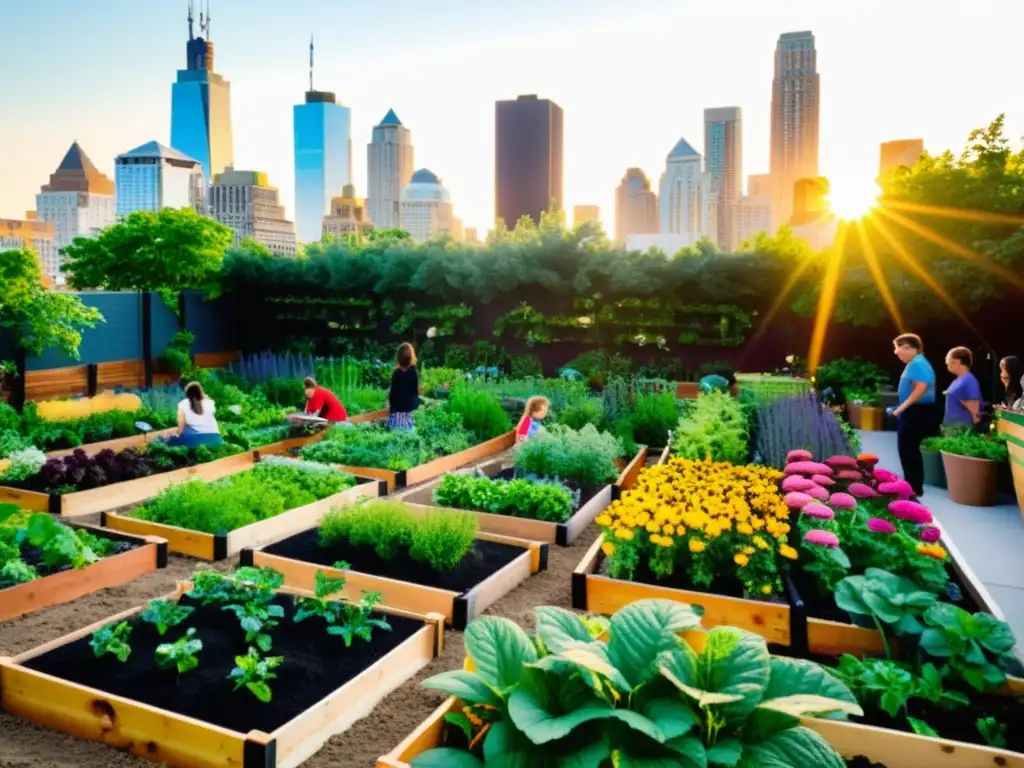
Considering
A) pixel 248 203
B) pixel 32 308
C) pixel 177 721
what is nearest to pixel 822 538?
pixel 177 721

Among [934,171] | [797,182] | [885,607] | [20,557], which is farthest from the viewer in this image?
[797,182]

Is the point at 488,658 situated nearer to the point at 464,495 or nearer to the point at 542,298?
the point at 464,495

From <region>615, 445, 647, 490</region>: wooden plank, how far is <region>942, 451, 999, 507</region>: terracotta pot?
2.81 m

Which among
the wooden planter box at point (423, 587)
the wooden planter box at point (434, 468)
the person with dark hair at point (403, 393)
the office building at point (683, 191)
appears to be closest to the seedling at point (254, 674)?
the wooden planter box at point (423, 587)

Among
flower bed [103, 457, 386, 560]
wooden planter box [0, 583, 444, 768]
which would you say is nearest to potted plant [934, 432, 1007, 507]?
flower bed [103, 457, 386, 560]

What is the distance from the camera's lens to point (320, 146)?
165250 mm

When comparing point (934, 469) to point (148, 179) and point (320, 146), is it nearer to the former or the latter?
point (148, 179)

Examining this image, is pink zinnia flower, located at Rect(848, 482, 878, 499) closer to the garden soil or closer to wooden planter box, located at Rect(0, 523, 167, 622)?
the garden soil

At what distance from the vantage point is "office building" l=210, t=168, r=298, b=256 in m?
90.5

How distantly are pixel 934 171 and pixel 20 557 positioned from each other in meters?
12.8

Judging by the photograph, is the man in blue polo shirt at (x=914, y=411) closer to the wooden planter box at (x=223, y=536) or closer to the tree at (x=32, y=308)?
the wooden planter box at (x=223, y=536)

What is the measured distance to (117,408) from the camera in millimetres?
9930

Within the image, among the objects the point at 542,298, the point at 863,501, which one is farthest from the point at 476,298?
the point at 863,501

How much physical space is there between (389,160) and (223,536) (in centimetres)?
14532
